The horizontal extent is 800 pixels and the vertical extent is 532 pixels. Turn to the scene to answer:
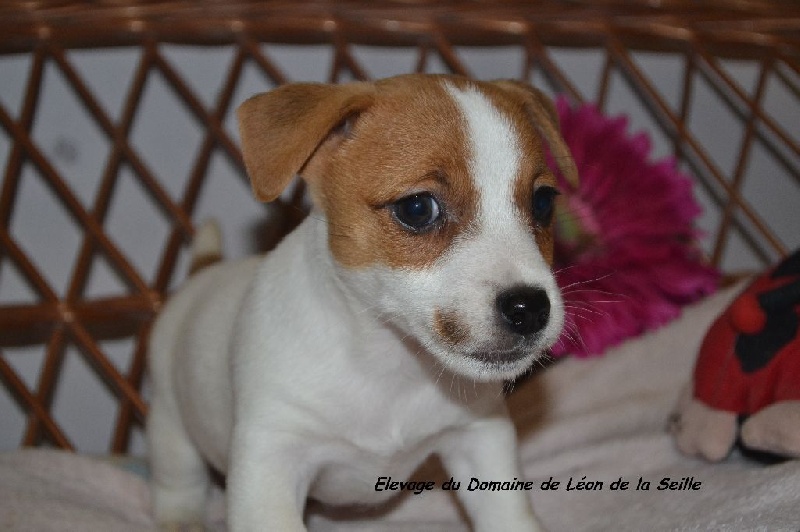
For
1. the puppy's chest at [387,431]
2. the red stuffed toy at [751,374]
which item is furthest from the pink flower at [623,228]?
the puppy's chest at [387,431]

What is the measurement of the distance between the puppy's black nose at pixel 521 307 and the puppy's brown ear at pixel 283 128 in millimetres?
580

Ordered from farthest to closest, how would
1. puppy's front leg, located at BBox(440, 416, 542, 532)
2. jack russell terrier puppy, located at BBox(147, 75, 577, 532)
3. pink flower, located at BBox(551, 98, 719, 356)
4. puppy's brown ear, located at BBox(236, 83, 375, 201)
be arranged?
1. pink flower, located at BBox(551, 98, 719, 356)
2. puppy's front leg, located at BBox(440, 416, 542, 532)
3. puppy's brown ear, located at BBox(236, 83, 375, 201)
4. jack russell terrier puppy, located at BBox(147, 75, 577, 532)

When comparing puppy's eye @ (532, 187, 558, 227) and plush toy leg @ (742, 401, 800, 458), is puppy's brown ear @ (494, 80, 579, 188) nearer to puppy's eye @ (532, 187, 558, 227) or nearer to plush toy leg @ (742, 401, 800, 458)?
puppy's eye @ (532, 187, 558, 227)

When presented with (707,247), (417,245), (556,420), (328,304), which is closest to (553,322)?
(417,245)

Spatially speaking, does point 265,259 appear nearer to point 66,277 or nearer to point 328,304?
point 328,304

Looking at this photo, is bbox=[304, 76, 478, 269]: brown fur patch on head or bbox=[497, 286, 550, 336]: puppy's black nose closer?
bbox=[497, 286, 550, 336]: puppy's black nose

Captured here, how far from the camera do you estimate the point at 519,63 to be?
4.30 metres

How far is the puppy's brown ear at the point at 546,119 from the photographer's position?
7.87ft

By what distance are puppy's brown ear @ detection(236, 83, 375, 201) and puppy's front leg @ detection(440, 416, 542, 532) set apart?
809 millimetres

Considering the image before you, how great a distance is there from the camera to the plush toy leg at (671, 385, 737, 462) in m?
2.68

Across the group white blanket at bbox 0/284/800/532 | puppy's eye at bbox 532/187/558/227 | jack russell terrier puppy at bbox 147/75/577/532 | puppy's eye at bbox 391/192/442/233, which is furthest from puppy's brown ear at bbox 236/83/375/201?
white blanket at bbox 0/284/800/532

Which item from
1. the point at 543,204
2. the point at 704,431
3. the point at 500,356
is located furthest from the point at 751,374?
the point at 500,356

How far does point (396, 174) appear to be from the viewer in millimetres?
2014

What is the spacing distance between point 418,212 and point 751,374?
126 centimetres
